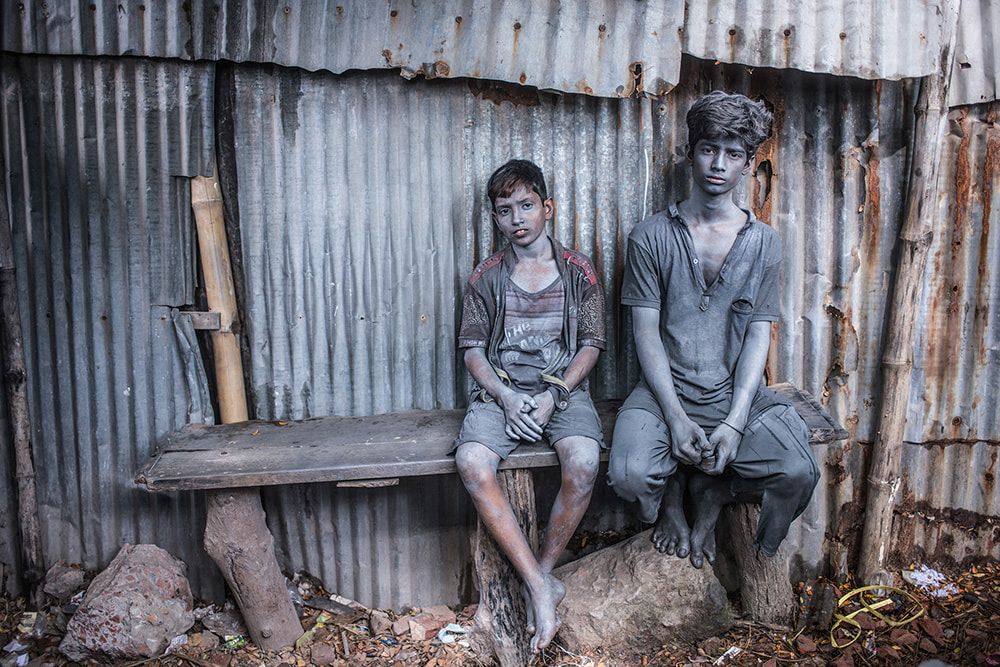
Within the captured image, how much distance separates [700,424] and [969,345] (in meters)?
1.60

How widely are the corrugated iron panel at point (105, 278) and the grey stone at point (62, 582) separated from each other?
7 centimetres

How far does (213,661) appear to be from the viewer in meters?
3.21

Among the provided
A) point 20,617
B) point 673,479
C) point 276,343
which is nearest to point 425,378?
point 276,343

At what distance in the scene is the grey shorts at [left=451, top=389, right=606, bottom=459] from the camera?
9.85ft

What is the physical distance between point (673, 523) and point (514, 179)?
5.76 feet

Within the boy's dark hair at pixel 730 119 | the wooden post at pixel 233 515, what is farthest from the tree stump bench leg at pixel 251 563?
the boy's dark hair at pixel 730 119

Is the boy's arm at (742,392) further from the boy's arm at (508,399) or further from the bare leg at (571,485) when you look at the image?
the boy's arm at (508,399)

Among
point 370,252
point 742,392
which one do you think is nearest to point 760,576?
point 742,392

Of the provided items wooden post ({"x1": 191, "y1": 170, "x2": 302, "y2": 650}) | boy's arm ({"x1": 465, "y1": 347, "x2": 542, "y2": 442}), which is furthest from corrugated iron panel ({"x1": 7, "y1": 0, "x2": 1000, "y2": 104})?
boy's arm ({"x1": 465, "y1": 347, "x2": 542, "y2": 442})

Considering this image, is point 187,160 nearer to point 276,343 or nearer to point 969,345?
point 276,343

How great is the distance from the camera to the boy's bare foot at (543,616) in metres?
2.98

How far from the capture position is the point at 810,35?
10.3ft

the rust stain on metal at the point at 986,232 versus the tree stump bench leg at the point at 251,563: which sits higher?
the rust stain on metal at the point at 986,232

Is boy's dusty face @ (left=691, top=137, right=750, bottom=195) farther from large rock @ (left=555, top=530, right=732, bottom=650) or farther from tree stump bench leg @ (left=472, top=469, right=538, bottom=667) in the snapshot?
large rock @ (left=555, top=530, right=732, bottom=650)
